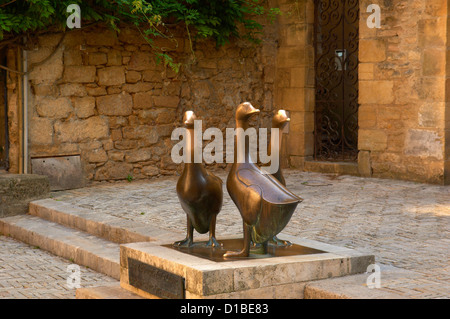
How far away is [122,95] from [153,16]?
1.21 metres

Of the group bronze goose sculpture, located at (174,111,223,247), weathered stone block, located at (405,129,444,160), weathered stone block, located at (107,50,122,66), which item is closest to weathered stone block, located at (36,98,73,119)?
weathered stone block, located at (107,50,122,66)

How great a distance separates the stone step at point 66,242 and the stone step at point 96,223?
7 centimetres

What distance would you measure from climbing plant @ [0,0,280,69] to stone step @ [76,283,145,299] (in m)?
4.68

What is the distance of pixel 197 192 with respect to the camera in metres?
4.48

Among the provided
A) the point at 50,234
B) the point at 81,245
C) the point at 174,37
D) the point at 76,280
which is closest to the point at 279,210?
the point at 76,280

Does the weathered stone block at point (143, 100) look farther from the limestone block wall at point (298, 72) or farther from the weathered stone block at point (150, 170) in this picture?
the limestone block wall at point (298, 72)

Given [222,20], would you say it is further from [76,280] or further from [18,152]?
[76,280]

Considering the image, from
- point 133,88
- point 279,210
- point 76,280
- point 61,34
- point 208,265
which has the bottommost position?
point 76,280

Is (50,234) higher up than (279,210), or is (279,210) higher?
(279,210)

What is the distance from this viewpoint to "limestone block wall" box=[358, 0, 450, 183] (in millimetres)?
9219

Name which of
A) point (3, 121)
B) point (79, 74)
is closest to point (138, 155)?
point (79, 74)

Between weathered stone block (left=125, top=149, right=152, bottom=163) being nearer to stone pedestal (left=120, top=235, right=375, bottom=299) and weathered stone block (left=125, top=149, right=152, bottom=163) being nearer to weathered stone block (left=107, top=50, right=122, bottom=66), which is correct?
weathered stone block (left=107, top=50, right=122, bottom=66)

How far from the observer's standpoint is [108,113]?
9.66 meters
